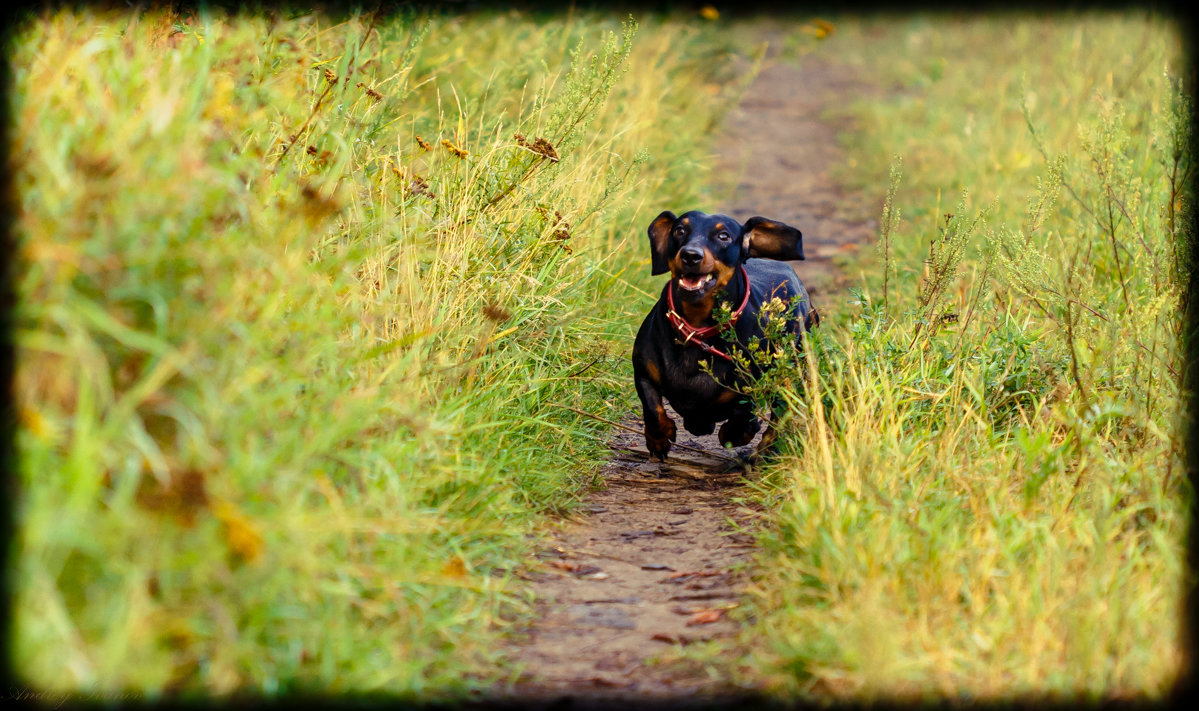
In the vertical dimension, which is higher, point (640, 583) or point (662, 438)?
point (662, 438)

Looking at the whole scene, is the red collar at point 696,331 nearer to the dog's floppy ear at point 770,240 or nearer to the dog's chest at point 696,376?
the dog's chest at point 696,376

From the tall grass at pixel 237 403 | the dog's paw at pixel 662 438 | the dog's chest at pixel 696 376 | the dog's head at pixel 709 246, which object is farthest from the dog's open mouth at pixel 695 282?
the tall grass at pixel 237 403

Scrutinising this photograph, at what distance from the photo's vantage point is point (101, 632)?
1961 mm

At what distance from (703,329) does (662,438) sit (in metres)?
0.43

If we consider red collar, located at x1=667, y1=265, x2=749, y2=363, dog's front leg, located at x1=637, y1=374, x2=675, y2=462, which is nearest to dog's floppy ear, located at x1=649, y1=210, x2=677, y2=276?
red collar, located at x1=667, y1=265, x2=749, y2=363

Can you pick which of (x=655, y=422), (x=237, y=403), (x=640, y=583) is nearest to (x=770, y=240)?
(x=655, y=422)

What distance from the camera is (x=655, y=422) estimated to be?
4043mm

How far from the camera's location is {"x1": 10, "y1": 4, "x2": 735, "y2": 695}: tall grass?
6.59 feet

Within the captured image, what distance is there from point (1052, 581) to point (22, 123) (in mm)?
2397

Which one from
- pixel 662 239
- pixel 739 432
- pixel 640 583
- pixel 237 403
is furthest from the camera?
pixel 662 239

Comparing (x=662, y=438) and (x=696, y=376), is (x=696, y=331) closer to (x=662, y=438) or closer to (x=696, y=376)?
(x=696, y=376)

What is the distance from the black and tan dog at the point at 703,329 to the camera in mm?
4059

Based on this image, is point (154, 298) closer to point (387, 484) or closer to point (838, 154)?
point (387, 484)

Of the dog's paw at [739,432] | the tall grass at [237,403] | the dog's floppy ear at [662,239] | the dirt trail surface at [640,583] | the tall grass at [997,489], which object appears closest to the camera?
the tall grass at [237,403]
